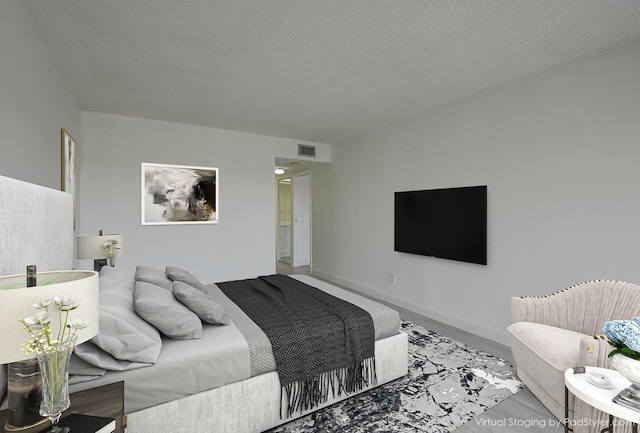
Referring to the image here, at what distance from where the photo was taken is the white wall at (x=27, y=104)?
1631 millimetres

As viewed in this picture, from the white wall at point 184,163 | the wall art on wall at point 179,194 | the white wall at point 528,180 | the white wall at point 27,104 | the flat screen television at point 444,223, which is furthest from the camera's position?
the wall art on wall at point 179,194

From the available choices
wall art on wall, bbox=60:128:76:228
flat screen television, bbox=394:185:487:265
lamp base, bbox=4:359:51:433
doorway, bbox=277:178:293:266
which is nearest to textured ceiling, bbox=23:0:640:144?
wall art on wall, bbox=60:128:76:228

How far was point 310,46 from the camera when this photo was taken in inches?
92.7

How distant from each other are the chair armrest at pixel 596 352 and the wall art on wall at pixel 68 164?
13.3 ft

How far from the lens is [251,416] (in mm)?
1755

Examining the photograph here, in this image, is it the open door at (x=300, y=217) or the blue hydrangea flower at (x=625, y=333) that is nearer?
the blue hydrangea flower at (x=625, y=333)

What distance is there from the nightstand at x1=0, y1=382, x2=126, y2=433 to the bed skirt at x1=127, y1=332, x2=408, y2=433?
274 mm

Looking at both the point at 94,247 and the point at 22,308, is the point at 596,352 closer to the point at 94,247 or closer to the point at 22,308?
the point at 22,308

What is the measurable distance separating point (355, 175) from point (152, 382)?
425 cm

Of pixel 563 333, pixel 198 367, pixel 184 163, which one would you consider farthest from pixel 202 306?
pixel 184 163

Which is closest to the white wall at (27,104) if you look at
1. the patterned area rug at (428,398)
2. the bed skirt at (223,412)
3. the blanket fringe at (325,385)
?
the bed skirt at (223,412)

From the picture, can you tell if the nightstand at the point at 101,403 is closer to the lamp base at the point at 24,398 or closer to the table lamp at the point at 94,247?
the lamp base at the point at 24,398

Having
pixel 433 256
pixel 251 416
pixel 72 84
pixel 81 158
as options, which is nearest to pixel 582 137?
pixel 433 256

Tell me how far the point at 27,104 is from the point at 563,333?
387 centimetres
